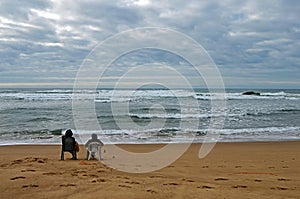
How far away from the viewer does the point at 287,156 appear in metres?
10.2

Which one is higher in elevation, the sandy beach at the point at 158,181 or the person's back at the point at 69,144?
the person's back at the point at 69,144

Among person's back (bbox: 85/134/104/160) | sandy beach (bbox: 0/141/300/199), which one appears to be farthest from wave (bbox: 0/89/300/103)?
sandy beach (bbox: 0/141/300/199)

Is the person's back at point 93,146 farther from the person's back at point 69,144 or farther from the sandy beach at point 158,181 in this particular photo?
the sandy beach at point 158,181

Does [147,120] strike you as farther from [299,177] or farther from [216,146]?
[299,177]

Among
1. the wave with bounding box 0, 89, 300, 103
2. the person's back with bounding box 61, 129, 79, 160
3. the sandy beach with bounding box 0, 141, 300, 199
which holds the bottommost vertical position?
the sandy beach with bounding box 0, 141, 300, 199

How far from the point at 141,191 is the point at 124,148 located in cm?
737

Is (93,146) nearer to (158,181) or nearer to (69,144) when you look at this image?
(69,144)

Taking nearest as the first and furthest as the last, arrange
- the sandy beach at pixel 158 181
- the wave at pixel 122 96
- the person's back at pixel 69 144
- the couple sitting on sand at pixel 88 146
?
1. the sandy beach at pixel 158 181
2. the couple sitting on sand at pixel 88 146
3. the person's back at pixel 69 144
4. the wave at pixel 122 96

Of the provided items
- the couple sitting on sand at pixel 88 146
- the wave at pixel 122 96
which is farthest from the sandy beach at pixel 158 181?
the wave at pixel 122 96

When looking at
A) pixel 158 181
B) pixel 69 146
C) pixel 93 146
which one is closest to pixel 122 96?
pixel 69 146

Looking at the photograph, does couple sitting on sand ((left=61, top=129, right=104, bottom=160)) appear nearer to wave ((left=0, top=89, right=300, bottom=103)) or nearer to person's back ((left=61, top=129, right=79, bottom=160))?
person's back ((left=61, top=129, right=79, bottom=160))

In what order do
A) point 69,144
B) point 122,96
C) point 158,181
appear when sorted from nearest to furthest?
point 158,181 < point 69,144 < point 122,96

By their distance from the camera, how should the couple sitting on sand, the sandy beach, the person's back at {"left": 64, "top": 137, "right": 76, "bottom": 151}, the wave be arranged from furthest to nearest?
the wave → the person's back at {"left": 64, "top": 137, "right": 76, "bottom": 151} → the couple sitting on sand → the sandy beach

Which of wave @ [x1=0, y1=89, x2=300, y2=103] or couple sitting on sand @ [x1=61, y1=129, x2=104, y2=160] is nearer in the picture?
couple sitting on sand @ [x1=61, y1=129, x2=104, y2=160]
